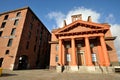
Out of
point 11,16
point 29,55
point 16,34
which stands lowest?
point 29,55

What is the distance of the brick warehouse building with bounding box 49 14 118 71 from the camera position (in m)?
19.3

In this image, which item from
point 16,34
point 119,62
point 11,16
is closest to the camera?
point 119,62

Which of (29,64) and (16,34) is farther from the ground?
(16,34)

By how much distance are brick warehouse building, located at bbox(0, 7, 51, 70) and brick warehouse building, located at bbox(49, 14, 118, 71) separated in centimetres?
1078

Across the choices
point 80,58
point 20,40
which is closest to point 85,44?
point 80,58

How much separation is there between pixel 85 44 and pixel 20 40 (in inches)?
651

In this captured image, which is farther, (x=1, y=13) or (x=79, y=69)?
(x=1, y=13)

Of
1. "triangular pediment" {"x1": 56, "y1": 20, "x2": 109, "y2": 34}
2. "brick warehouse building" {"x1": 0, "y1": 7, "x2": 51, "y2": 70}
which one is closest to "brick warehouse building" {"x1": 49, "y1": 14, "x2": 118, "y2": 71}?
"triangular pediment" {"x1": 56, "y1": 20, "x2": 109, "y2": 34}

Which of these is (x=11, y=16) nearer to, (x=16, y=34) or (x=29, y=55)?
(x=16, y=34)

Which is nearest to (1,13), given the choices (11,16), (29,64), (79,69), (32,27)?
(11,16)

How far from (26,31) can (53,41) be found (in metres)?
8.55

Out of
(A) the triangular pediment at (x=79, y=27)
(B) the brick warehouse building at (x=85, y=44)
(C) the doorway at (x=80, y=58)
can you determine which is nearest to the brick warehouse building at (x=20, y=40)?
(B) the brick warehouse building at (x=85, y=44)

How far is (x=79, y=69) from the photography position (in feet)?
60.8

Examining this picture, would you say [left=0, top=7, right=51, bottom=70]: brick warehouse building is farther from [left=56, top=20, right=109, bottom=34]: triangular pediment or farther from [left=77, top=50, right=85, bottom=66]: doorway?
[left=77, top=50, right=85, bottom=66]: doorway
